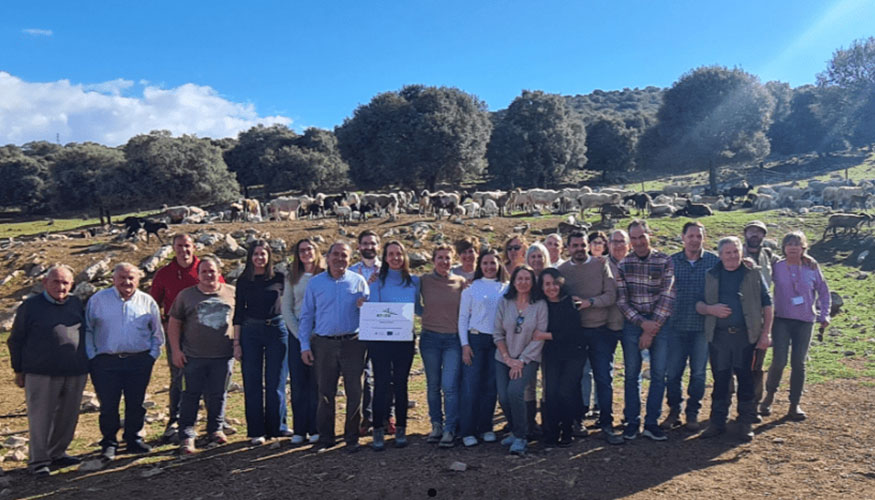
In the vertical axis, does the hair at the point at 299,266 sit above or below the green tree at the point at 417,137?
below

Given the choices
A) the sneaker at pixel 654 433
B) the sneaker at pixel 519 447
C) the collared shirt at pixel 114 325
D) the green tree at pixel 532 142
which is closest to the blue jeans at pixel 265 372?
the collared shirt at pixel 114 325

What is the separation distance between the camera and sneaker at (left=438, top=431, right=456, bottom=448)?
563cm

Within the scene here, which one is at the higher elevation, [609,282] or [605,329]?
[609,282]

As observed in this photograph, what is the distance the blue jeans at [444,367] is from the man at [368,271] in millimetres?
518

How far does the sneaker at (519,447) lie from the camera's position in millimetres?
5402

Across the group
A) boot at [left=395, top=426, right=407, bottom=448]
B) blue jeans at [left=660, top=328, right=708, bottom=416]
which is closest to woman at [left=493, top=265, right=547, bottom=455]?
boot at [left=395, top=426, right=407, bottom=448]

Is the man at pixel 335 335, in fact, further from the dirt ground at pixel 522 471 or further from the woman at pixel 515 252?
the woman at pixel 515 252

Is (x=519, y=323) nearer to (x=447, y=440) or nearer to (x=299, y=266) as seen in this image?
(x=447, y=440)

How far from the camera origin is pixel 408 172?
39.0m

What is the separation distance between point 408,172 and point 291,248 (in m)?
23.2

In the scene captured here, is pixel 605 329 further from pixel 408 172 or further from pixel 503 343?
pixel 408 172

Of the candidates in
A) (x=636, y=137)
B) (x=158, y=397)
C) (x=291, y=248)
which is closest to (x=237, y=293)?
(x=158, y=397)

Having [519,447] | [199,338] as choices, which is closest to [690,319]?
[519,447]

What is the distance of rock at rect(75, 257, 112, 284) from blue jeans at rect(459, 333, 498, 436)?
12321mm
